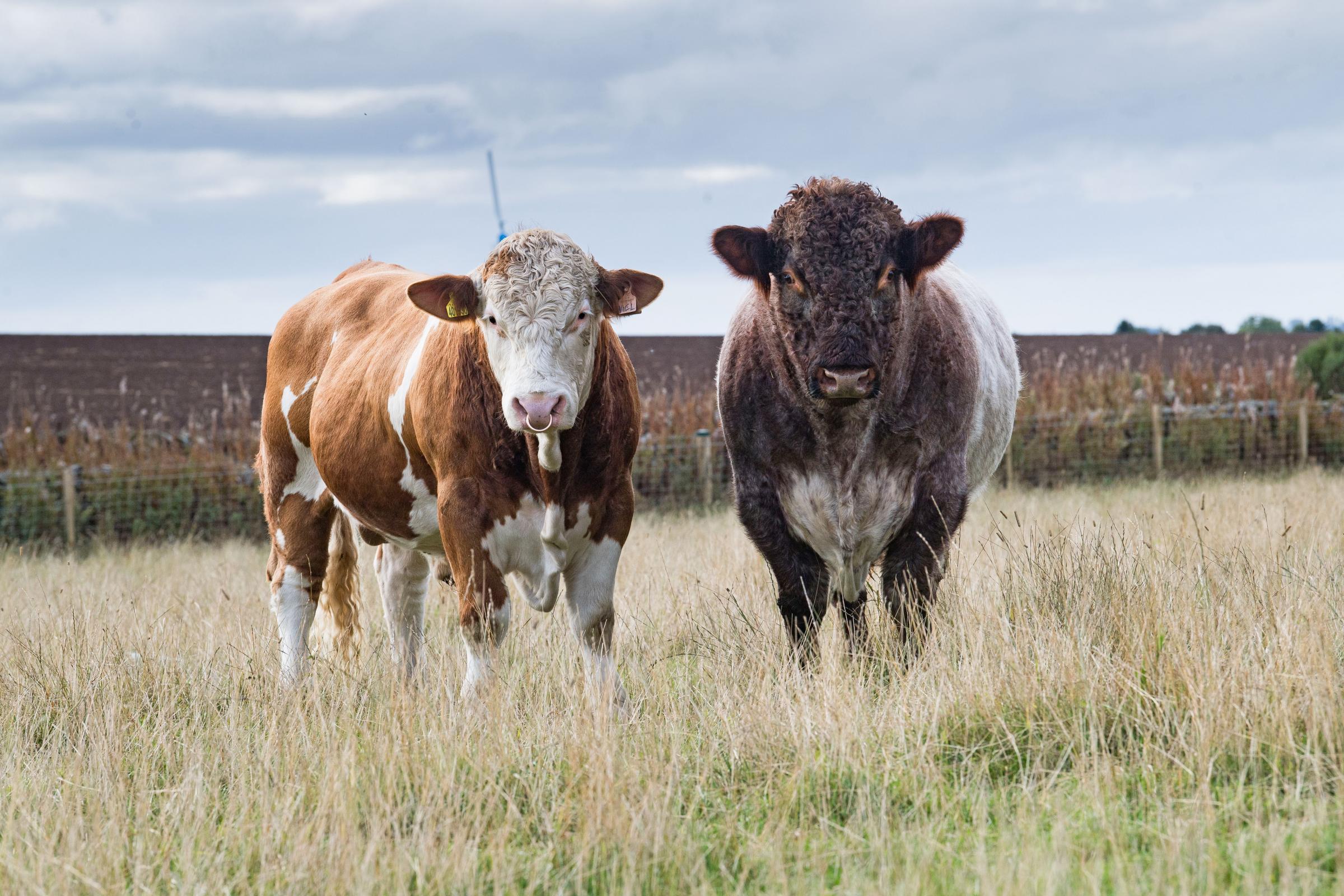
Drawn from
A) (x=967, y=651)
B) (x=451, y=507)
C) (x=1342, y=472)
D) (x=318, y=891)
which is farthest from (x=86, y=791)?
(x=1342, y=472)

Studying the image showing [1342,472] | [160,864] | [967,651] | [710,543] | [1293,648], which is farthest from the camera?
[1342,472]

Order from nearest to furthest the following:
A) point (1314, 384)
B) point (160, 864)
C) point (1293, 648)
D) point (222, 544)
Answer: point (160, 864) → point (1293, 648) → point (222, 544) → point (1314, 384)

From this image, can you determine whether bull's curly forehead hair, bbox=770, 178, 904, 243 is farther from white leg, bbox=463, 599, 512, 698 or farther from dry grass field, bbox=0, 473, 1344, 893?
white leg, bbox=463, 599, 512, 698

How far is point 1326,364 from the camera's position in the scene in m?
18.7

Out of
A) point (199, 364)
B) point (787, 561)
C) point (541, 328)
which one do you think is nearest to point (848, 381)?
point (787, 561)

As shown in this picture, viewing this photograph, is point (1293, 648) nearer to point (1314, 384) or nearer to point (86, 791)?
point (86, 791)

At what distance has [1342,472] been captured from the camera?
48.8 ft

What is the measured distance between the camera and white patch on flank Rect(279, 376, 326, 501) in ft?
19.5

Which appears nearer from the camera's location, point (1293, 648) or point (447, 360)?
point (1293, 648)

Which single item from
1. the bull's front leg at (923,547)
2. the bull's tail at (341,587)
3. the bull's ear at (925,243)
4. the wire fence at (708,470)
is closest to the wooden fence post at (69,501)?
the wire fence at (708,470)

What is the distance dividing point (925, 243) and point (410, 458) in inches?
91.2

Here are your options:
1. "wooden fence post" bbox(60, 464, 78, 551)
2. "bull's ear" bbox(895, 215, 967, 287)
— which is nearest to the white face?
"bull's ear" bbox(895, 215, 967, 287)

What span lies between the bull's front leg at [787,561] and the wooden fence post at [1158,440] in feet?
39.9

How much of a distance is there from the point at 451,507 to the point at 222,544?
9.05m
